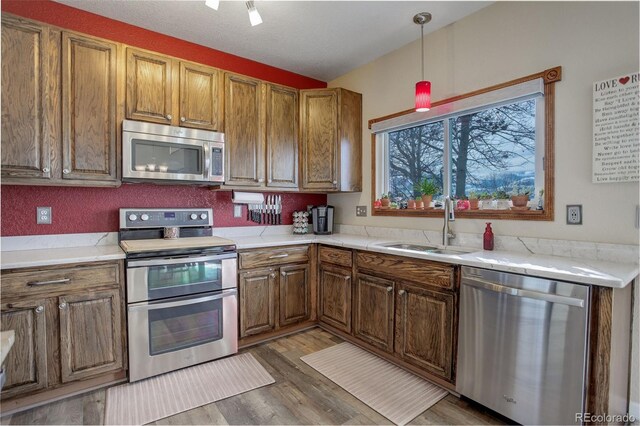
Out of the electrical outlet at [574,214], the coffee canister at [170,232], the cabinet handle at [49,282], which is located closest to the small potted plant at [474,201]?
the electrical outlet at [574,214]

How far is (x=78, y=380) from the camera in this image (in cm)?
204

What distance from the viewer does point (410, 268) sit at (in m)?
2.26

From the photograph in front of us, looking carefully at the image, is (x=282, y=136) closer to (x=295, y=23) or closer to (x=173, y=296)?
(x=295, y=23)

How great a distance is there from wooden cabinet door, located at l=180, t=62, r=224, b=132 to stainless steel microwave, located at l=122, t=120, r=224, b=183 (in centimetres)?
10

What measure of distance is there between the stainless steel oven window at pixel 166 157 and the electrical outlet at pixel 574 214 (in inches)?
103

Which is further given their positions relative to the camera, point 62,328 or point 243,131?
point 243,131

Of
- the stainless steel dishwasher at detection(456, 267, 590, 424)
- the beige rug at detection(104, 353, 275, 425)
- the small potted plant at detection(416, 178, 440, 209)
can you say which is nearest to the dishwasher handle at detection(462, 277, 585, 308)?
the stainless steel dishwasher at detection(456, 267, 590, 424)

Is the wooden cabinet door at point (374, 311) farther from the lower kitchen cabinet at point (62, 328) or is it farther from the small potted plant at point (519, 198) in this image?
the lower kitchen cabinet at point (62, 328)

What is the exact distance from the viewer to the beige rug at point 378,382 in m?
1.95

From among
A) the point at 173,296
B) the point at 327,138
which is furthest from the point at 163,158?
the point at 327,138

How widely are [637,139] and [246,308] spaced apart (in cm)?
277

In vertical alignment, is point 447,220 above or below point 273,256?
above

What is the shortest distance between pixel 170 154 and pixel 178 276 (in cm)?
95

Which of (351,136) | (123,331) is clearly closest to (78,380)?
(123,331)
